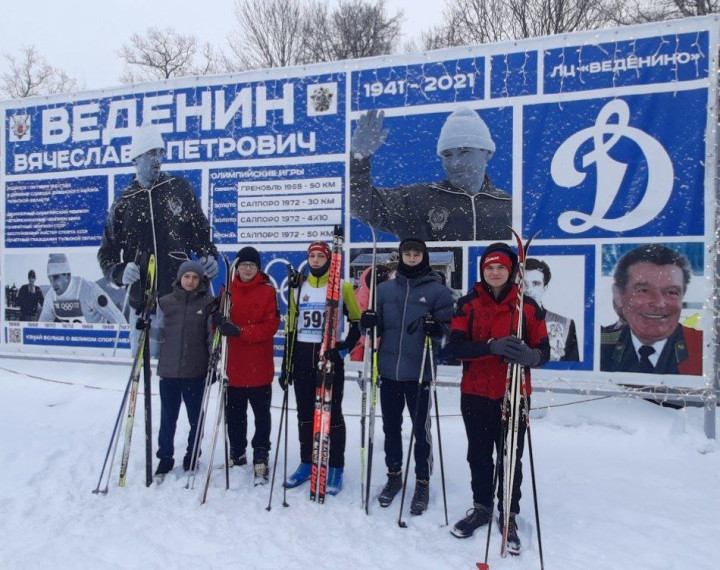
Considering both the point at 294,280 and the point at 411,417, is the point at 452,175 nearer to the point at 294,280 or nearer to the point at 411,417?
the point at 294,280

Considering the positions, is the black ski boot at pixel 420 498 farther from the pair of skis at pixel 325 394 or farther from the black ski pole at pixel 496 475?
the pair of skis at pixel 325 394

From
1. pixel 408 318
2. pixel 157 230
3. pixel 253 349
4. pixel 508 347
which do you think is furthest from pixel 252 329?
pixel 157 230

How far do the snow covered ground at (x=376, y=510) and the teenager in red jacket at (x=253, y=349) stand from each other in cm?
39

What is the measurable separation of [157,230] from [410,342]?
3.63 metres

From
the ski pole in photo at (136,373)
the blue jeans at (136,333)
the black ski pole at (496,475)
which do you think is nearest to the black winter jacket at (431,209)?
the ski pole in photo at (136,373)

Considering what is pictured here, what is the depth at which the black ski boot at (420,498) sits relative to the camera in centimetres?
340

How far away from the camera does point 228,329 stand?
3.66 meters

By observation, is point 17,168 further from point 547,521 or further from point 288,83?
point 547,521

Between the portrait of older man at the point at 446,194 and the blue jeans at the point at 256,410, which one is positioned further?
the portrait of older man at the point at 446,194

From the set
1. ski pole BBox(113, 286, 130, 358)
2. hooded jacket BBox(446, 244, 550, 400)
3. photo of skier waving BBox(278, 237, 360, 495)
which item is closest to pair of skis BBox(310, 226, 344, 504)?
photo of skier waving BBox(278, 237, 360, 495)

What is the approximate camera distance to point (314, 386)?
3.82m

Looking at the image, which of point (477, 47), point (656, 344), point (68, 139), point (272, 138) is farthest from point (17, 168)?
point (656, 344)

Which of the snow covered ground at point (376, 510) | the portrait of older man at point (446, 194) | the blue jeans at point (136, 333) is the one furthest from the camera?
the blue jeans at point (136, 333)

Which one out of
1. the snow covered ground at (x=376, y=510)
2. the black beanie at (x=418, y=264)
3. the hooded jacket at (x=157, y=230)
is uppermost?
the hooded jacket at (x=157, y=230)
